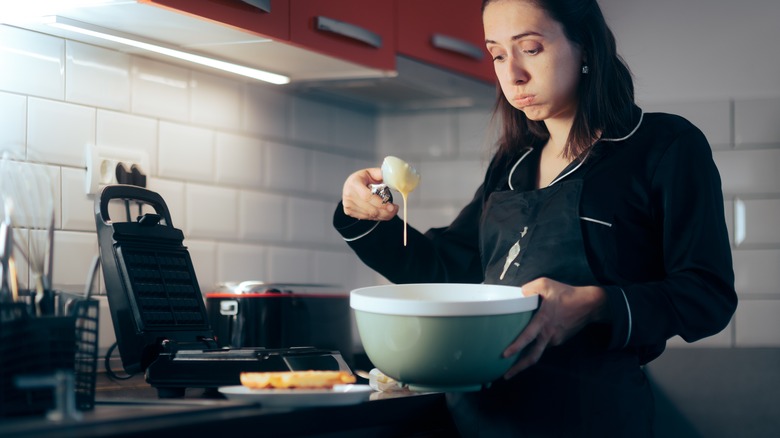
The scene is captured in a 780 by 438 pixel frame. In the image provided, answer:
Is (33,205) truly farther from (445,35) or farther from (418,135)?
(418,135)

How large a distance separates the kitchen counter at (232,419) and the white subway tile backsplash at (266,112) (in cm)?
90

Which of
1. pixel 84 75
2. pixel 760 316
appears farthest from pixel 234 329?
pixel 760 316

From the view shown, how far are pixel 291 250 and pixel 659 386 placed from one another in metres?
0.95

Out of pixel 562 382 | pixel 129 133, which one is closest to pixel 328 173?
pixel 129 133

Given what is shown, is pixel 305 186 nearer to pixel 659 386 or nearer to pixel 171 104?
pixel 171 104

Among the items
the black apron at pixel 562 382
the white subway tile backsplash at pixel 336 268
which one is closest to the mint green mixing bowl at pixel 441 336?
the black apron at pixel 562 382

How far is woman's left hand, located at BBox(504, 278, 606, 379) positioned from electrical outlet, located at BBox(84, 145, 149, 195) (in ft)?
3.05

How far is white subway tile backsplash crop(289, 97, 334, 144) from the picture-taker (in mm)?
2484

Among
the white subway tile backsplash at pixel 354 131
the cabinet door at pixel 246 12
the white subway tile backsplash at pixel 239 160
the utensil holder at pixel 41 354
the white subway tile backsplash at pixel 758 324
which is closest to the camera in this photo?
the utensil holder at pixel 41 354

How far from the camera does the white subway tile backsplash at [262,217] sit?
2283 millimetres

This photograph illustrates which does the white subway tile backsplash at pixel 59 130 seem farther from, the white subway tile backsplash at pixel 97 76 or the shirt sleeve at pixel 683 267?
the shirt sleeve at pixel 683 267

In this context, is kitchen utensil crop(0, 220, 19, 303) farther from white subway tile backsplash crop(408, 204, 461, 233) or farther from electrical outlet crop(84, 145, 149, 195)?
white subway tile backsplash crop(408, 204, 461, 233)

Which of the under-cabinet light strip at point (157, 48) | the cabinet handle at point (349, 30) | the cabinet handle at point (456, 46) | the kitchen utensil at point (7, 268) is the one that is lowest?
the kitchen utensil at point (7, 268)

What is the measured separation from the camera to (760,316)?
2.45 metres
